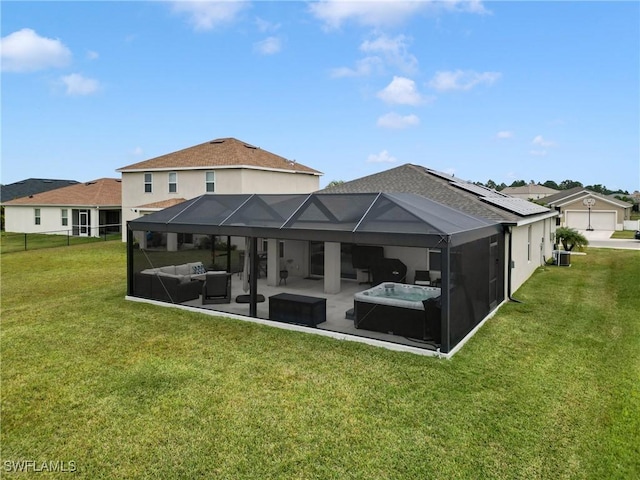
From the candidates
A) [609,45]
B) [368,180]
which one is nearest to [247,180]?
[368,180]

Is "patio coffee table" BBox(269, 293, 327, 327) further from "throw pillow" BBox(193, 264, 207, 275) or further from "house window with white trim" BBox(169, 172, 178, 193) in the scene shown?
"house window with white trim" BBox(169, 172, 178, 193)

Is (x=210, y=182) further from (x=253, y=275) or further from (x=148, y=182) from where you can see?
(x=253, y=275)

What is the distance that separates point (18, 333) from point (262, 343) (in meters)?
5.36

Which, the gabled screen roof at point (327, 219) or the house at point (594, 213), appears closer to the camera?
the gabled screen roof at point (327, 219)

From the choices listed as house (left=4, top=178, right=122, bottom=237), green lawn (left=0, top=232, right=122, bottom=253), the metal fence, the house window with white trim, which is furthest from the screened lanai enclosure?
house (left=4, top=178, right=122, bottom=237)

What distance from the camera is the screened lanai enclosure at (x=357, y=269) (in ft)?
25.8

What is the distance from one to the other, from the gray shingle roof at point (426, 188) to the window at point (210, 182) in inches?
386

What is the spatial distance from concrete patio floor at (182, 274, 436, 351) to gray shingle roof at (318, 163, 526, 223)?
13.1 ft

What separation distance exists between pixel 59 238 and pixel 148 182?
793 cm

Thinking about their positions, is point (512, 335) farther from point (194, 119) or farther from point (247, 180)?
point (194, 119)

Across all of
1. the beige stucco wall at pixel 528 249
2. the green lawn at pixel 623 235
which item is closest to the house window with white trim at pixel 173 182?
the beige stucco wall at pixel 528 249

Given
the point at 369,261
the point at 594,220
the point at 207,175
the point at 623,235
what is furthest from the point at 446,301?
the point at 594,220

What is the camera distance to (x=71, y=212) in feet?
103

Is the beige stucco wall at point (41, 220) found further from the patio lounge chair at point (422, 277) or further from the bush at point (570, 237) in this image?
the bush at point (570, 237)
